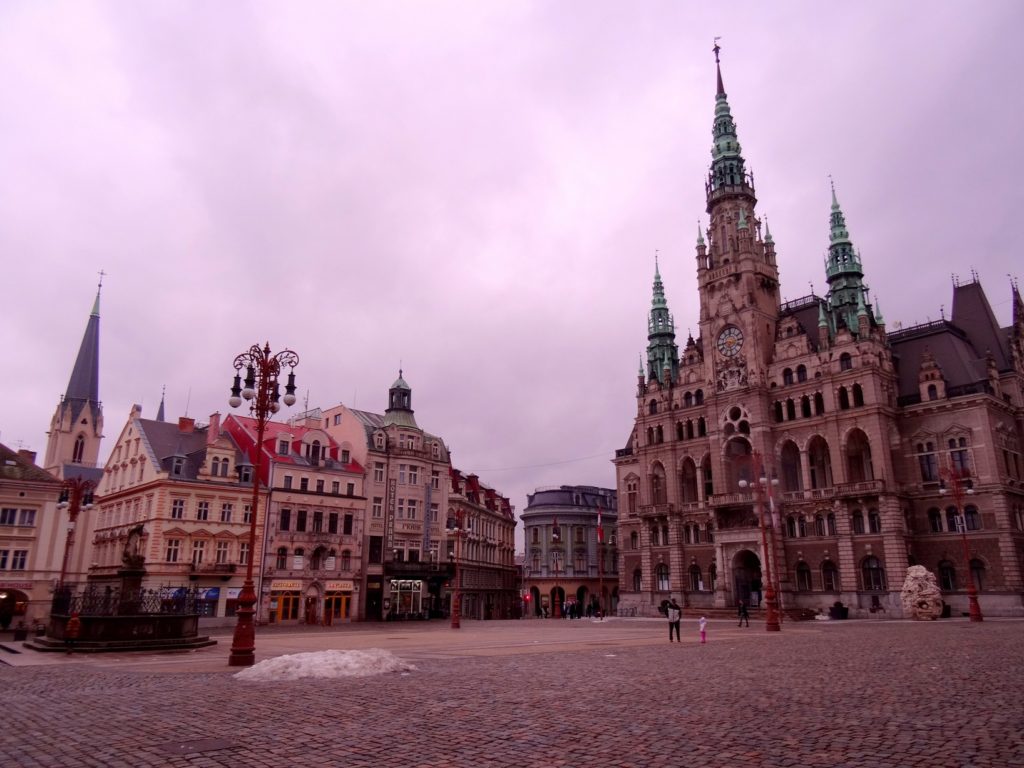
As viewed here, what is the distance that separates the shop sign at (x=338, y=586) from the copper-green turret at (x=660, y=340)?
37.5 meters

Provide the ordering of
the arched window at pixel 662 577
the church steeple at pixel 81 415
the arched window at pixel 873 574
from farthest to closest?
1. the church steeple at pixel 81 415
2. the arched window at pixel 662 577
3. the arched window at pixel 873 574

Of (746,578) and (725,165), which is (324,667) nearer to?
(746,578)

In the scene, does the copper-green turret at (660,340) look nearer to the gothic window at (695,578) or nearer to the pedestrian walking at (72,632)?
the gothic window at (695,578)

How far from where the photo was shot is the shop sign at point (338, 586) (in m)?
56.7

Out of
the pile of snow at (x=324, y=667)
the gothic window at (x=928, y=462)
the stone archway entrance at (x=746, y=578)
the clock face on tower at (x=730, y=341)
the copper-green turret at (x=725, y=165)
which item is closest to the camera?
the pile of snow at (x=324, y=667)

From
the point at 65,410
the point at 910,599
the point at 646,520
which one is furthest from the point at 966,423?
the point at 65,410

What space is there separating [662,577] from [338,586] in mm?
30646

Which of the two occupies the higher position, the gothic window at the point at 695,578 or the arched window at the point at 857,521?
the arched window at the point at 857,521

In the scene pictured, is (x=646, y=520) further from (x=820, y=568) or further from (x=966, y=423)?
(x=966, y=423)

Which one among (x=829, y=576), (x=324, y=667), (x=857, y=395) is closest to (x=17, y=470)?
(x=324, y=667)

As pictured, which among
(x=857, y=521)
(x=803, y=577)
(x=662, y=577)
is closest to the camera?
(x=857, y=521)

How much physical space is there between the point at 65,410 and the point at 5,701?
102m

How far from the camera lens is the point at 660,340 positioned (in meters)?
80.2

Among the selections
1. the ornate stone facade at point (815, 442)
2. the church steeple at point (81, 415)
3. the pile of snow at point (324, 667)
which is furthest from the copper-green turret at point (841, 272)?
the church steeple at point (81, 415)
